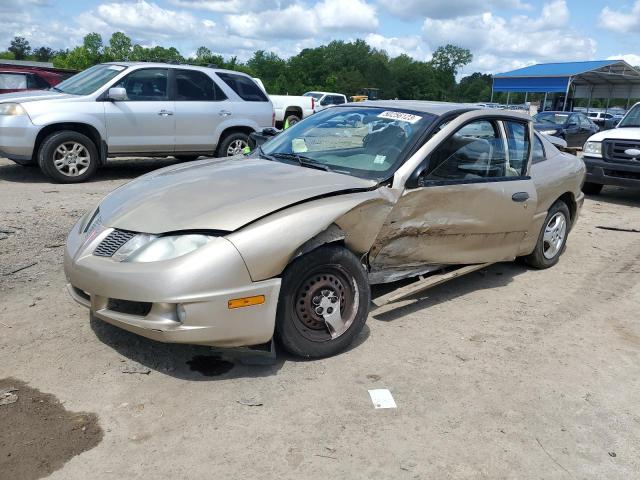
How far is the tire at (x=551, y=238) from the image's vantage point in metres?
5.61

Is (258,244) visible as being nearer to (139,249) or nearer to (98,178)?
(139,249)

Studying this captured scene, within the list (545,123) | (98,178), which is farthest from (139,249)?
(545,123)

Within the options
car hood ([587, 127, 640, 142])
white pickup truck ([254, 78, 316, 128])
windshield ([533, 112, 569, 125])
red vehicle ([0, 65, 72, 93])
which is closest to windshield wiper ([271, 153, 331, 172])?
car hood ([587, 127, 640, 142])

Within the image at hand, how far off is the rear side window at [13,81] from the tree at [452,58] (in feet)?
405

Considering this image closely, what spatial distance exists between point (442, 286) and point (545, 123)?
16080 mm

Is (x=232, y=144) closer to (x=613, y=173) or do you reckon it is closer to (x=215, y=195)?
(x=613, y=173)

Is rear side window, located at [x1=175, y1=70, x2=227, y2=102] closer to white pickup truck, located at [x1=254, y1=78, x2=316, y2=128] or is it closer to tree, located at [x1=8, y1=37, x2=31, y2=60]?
white pickup truck, located at [x1=254, y1=78, x2=316, y2=128]

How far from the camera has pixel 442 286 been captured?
5.19 meters

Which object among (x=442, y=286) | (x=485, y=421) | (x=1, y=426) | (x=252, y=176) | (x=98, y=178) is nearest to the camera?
(x=1, y=426)

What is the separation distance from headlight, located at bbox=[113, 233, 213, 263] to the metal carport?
31729mm

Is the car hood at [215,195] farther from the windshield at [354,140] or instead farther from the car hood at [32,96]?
the car hood at [32,96]

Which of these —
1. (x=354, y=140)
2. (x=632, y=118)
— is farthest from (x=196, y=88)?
(x=632, y=118)

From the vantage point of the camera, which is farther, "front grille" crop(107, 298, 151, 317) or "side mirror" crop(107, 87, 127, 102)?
"side mirror" crop(107, 87, 127, 102)

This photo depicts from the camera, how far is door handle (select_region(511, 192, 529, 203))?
476 centimetres
